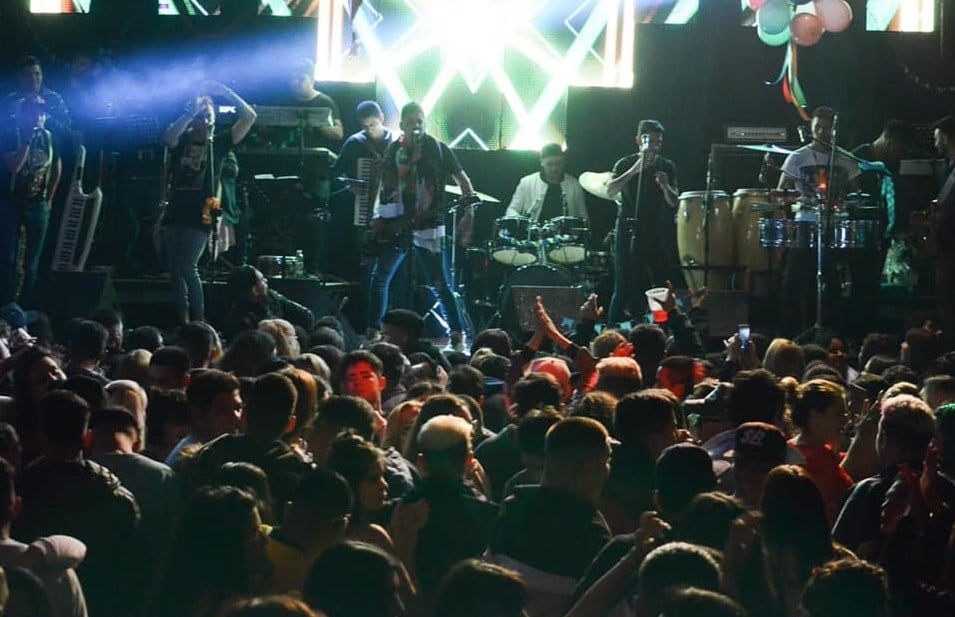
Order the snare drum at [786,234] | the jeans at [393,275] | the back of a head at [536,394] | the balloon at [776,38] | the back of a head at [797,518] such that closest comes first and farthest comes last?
1. the back of a head at [797,518]
2. the back of a head at [536,394]
3. the jeans at [393,275]
4. the snare drum at [786,234]
5. the balloon at [776,38]

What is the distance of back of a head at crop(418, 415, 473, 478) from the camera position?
4.91 meters

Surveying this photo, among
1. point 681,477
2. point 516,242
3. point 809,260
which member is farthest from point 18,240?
point 681,477

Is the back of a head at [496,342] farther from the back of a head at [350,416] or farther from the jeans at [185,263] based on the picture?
the back of a head at [350,416]

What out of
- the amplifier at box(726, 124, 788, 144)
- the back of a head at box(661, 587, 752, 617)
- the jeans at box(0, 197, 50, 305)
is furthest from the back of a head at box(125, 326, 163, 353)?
the amplifier at box(726, 124, 788, 144)

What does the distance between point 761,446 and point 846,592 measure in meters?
1.38

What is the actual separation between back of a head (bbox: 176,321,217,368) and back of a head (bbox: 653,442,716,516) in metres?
4.49

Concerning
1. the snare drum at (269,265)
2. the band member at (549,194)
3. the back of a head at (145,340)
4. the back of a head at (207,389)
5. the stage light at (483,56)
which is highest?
the stage light at (483,56)

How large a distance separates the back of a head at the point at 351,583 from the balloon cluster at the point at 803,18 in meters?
13.5

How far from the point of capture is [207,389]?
5773mm

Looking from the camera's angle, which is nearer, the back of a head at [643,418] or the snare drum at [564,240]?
the back of a head at [643,418]

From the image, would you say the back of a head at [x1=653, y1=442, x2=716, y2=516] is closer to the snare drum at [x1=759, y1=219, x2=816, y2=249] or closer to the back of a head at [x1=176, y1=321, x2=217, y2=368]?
the back of a head at [x1=176, y1=321, x2=217, y2=368]

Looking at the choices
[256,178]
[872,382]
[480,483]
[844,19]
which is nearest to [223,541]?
[480,483]

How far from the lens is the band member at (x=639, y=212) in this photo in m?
14.1

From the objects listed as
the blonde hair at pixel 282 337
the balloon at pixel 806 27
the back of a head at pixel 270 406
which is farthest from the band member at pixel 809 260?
the back of a head at pixel 270 406
